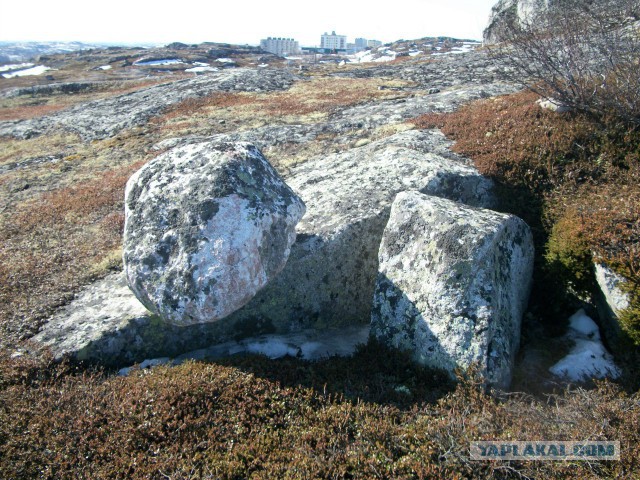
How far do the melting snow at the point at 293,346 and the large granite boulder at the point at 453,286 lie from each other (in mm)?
951

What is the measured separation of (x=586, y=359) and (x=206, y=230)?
7.50 meters

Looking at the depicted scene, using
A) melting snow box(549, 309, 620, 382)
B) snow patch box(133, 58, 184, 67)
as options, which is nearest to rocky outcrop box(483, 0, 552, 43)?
melting snow box(549, 309, 620, 382)

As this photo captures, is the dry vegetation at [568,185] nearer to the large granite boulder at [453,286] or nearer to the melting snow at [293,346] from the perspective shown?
the large granite boulder at [453,286]

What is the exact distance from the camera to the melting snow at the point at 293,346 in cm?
845

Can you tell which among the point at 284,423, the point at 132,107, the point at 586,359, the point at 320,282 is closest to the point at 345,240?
the point at 320,282

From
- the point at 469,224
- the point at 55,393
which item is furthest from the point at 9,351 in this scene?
the point at 469,224

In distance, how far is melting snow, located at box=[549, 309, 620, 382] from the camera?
7.22 metres

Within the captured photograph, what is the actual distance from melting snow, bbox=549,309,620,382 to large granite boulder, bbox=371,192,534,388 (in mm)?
900

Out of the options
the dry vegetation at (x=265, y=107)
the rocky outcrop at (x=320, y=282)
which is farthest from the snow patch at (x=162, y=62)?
the rocky outcrop at (x=320, y=282)

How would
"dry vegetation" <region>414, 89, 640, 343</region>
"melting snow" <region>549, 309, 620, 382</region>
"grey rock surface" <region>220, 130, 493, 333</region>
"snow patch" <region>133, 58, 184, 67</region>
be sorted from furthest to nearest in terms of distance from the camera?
"snow patch" <region>133, 58, 184, 67</region> → "grey rock surface" <region>220, 130, 493, 333</region> → "dry vegetation" <region>414, 89, 640, 343</region> → "melting snow" <region>549, 309, 620, 382</region>

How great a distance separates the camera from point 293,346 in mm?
8742

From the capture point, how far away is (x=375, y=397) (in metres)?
6.72

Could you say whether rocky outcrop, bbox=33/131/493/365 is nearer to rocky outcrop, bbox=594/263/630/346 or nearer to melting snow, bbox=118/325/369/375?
melting snow, bbox=118/325/369/375

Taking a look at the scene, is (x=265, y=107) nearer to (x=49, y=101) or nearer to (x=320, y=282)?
(x=320, y=282)
